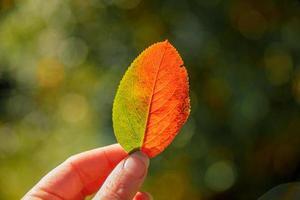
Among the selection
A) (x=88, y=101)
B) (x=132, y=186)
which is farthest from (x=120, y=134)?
(x=88, y=101)

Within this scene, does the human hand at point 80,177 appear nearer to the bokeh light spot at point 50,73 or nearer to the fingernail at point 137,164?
the fingernail at point 137,164

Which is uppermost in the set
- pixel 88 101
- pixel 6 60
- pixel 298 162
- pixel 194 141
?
pixel 6 60

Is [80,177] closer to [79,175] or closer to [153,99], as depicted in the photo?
[79,175]

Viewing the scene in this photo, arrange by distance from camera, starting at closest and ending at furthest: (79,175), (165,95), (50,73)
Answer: (165,95) → (79,175) → (50,73)

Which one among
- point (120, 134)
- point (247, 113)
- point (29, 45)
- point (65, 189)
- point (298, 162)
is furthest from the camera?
point (29, 45)

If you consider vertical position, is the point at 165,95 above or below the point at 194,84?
above

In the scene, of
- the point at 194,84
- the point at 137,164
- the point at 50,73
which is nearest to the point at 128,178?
the point at 137,164

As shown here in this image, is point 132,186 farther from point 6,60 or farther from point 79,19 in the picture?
point 6,60
